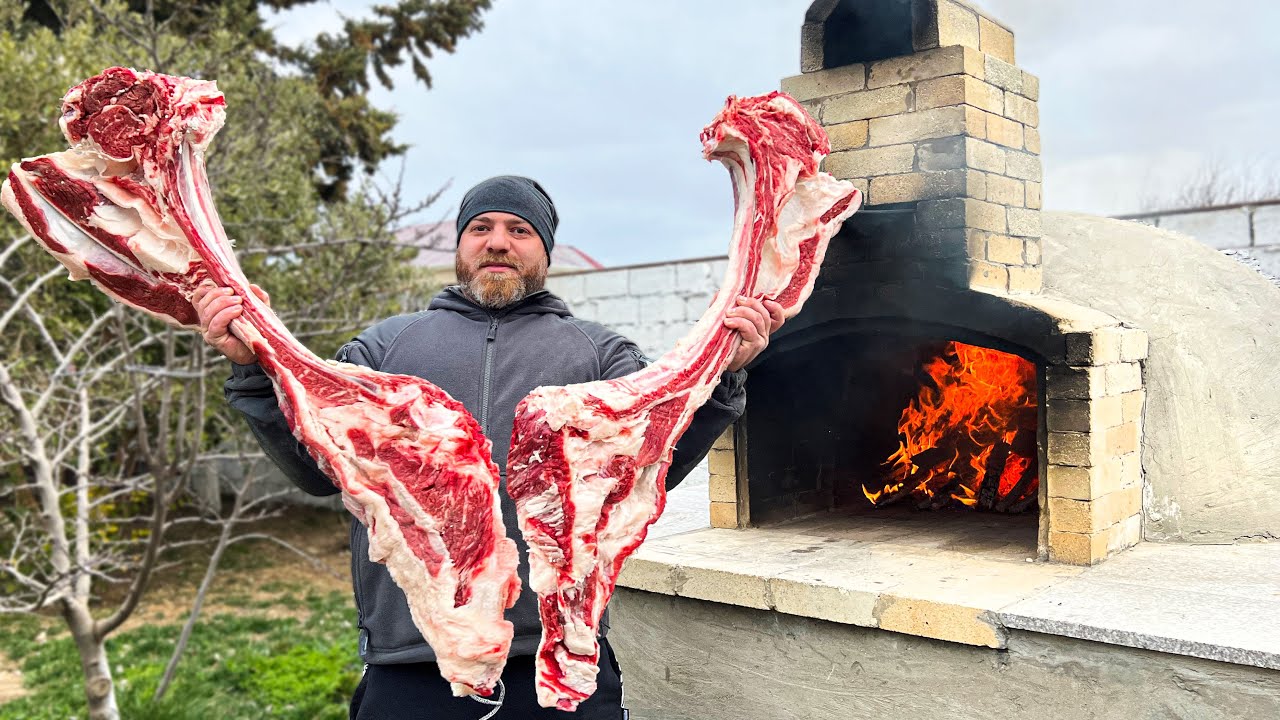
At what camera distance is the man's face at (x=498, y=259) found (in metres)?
2.72

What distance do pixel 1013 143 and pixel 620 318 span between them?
216 inches

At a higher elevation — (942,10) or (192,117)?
(942,10)

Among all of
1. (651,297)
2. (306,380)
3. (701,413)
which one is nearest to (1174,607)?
(701,413)

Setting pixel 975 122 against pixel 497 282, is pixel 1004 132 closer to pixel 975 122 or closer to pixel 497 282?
pixel 975 122

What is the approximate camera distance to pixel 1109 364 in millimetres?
3723

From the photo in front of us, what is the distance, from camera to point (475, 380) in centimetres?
263

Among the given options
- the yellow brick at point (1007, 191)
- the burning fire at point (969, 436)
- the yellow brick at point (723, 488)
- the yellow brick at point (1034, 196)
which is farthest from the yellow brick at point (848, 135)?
the yellow brick at point (723, 488)

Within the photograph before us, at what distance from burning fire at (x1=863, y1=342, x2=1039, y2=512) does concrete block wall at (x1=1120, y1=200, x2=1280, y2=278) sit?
2.67 metres

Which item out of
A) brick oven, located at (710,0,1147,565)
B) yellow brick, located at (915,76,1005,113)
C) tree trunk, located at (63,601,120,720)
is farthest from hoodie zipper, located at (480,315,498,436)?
tree trunk, located at (63,601,120,720)

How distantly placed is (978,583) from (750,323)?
4.58ft

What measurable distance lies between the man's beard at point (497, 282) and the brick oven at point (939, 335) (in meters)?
1.65

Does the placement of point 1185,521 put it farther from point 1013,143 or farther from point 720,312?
point 720,312

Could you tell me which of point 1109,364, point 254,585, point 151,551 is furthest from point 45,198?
point 254,585

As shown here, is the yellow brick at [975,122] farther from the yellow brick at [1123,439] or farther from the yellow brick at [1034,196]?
the yellow brick at [1123,439]
